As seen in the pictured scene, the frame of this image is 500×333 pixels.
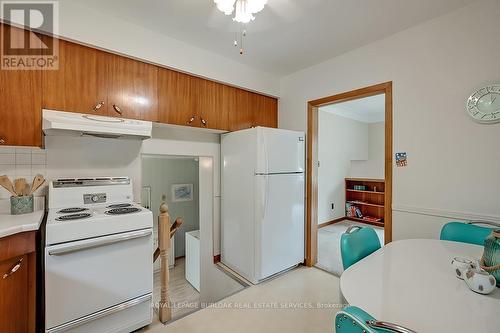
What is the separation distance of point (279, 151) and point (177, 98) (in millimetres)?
1215

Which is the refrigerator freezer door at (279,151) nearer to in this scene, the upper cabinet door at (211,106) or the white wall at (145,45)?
the upper cabinet door at (211,106)

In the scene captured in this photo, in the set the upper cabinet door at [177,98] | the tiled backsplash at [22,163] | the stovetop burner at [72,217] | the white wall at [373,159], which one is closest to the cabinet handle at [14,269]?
the stovetop burner at [72,217]

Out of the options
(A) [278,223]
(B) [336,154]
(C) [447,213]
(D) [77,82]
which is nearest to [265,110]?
(A) [278,223]

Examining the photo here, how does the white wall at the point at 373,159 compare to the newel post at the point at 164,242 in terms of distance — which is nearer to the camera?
the newel post at the point at 164,242

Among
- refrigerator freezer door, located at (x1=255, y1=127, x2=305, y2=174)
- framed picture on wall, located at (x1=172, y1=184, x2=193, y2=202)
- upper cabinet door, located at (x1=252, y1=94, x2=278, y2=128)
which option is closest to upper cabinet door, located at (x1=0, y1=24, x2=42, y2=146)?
refrigerator freezer door, located at (x1=255, y1=127, x2=305, y2=174)

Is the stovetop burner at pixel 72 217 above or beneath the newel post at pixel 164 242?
above

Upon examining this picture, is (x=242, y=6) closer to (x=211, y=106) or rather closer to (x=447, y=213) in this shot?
(x=211, y=106)

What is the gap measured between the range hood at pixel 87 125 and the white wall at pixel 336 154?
12.1ft

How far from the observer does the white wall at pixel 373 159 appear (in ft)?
18.2

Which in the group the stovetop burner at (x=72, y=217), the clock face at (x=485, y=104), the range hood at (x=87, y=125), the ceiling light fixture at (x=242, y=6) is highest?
the ceiling light fixture at (x=242, y=6)

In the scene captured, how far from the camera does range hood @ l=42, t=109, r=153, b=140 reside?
1.60 meters

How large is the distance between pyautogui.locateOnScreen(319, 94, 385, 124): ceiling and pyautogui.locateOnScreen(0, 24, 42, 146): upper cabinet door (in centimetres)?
389

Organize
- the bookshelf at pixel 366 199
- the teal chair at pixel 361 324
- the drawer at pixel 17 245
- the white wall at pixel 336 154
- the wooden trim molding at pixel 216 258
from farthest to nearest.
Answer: the bookshelf at pixel 366 199
the white wall at pixel 336 154
the wooden trim molding at pixel 216 258
the drawer at pixel 17 245
the teal chair at pixel 361 324

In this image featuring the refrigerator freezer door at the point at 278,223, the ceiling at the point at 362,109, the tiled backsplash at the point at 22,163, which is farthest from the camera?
the ceiling at the point at 362,109
